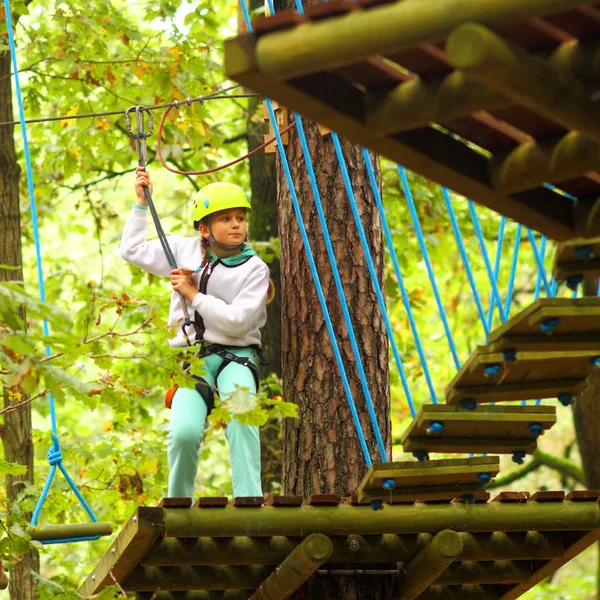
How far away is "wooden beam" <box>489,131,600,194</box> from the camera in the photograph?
2695mm

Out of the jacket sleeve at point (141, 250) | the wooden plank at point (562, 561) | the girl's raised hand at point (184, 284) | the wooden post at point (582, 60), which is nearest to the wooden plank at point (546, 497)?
the wooden plank at point (562, 561)

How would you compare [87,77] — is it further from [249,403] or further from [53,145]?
[249,403]

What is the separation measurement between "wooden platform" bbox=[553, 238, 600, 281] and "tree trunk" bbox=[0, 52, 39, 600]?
3463 millimetres

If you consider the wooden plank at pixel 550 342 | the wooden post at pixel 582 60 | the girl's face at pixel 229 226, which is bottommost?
the wooden plank at pixel 550 342

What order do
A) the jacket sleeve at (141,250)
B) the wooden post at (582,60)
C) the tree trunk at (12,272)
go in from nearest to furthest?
the wooden post at (582,60) < the jacket sleeve at (141,250) < the tree trunk at (12,272)

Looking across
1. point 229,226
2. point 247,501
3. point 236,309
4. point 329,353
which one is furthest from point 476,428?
point 229,226

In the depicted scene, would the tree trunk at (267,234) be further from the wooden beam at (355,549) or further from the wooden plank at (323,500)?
the wooden plank at (323,500)

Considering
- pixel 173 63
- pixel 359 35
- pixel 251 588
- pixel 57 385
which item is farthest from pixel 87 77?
pixel 359 35

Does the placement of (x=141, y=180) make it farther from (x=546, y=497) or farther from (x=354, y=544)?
(x=546, y=497)

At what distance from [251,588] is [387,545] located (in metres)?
0.53

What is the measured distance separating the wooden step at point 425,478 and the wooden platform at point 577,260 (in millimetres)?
1008

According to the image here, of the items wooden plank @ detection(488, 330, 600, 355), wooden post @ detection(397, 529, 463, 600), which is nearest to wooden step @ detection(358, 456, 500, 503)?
wooden post @ detection(397, 529, 463, 600)

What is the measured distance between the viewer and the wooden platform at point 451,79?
2352 millimetres

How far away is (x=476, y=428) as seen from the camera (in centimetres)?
417
